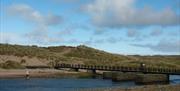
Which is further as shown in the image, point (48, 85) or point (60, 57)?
A: point (60, 57)

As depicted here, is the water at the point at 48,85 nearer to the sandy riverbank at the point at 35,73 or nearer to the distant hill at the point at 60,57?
the sandy riverbank at the point at 35,73

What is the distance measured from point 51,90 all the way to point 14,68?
45.4 metres

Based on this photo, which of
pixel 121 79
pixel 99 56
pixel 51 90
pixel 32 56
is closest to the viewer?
pixel 51 90

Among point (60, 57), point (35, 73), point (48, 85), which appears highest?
point (60, 57)

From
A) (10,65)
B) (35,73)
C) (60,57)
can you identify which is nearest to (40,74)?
(35,73)

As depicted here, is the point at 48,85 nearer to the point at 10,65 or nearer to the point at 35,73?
the point at 35,73

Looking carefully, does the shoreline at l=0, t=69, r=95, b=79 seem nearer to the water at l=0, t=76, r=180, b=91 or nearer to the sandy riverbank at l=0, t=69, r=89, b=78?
the sandy riverbank at l=0, t=69, r=89, b=78

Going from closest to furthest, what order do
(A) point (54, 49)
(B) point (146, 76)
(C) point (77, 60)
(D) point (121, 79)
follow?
(B) point (146, 76)
(D) point (121, 79)
(C) point (77, 60)
(A) point (54, 49)

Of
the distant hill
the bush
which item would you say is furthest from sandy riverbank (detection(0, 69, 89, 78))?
the distant hill

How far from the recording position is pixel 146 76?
259 feet

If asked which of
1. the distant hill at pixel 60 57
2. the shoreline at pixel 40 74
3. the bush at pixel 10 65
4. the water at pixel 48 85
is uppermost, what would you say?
the distant hill at pixel 60 57

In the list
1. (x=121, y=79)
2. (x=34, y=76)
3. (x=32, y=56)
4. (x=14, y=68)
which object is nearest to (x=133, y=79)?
(x=121, y=79)

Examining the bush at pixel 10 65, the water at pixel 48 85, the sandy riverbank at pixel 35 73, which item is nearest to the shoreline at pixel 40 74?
the sandy riverbank at pixel 35 73

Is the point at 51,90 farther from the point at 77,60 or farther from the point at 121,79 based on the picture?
the point at 77,60
